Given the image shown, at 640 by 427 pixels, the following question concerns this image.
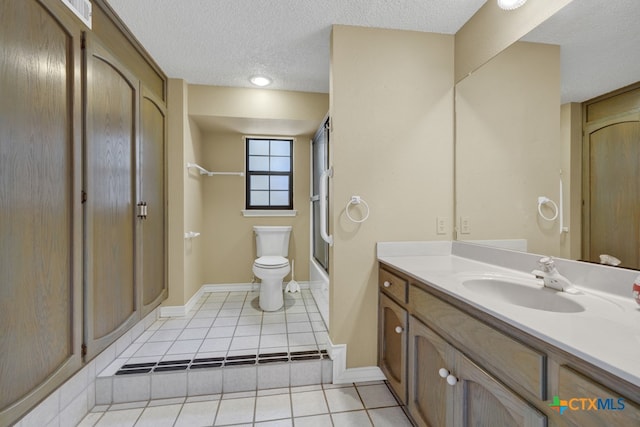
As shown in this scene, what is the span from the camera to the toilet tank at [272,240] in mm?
3092

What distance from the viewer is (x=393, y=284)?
4.98ft

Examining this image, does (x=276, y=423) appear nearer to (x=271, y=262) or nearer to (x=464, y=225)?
(x=271, y=262)

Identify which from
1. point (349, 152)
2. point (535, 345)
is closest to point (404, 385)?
point (535, 345)

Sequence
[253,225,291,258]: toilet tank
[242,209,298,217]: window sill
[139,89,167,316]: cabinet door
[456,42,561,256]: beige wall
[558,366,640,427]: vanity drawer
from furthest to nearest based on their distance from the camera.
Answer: [242,209,298,217]: window sill
[253,225,291,258]: toilet tank
[139,89,167,316]: cabinet door
[456,42,561,256]: beige wall
[558,366,640,427]: vanity drawer

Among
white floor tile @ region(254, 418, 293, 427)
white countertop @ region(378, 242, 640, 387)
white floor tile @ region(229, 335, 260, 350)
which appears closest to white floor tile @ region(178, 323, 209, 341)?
white floor tile @ region(229, 335, 260, 350)

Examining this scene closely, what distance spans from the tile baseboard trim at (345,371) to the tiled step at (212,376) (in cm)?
5

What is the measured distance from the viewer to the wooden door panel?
90 centimetres

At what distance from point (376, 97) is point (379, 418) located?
187cm

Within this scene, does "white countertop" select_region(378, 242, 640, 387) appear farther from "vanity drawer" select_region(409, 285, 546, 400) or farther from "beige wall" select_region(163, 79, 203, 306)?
"beige wall" select_region(163, 79, 203, 306)

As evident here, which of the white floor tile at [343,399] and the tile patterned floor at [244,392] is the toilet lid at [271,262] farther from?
the white floor tile at [343,399]

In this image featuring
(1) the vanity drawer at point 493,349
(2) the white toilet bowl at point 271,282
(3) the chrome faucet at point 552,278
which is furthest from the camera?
(2) the white toilet bowl at point 271,282

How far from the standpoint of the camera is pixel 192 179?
2713 mm

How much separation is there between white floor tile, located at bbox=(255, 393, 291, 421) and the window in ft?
7.06

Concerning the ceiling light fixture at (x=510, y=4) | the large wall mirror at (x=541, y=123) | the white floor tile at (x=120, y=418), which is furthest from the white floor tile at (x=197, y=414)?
the ceiling light fixture at (x=510, y=4)
